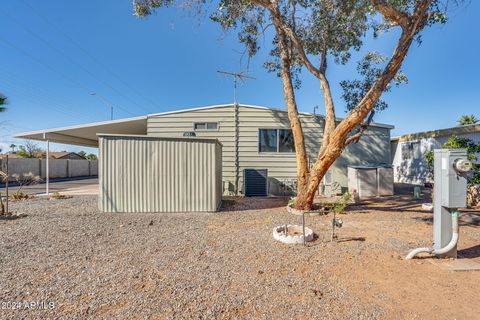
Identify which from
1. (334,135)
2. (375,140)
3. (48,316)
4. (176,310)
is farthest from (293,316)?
(375,140)

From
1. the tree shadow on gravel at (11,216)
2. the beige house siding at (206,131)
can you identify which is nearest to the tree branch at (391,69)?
Result: the beige house siding at (206,131)

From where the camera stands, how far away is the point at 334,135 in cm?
627

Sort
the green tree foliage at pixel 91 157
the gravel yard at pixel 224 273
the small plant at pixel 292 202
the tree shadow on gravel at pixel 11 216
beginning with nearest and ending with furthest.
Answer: the gravel yard at pixel 224 273 < the tree shadow on gravel at pixel 11 216 < the small plant at pixel 292 202 < the green tree foliage at pixel 91 157

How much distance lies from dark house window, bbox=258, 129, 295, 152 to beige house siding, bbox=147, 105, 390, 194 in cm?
19

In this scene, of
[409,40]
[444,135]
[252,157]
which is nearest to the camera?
[409,40]

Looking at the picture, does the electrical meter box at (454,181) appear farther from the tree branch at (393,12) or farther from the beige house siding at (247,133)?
the beige house siding at (247,133)

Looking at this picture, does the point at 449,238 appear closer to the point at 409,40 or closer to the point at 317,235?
the point at 317,235

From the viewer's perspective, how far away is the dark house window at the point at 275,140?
410 inches

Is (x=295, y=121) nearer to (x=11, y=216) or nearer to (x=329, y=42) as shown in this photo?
(x=329, y=42)

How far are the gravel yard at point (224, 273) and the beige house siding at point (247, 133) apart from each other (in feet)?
16.0

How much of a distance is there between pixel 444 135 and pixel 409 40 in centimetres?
851

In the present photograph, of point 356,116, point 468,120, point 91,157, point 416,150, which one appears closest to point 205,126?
point 356,116

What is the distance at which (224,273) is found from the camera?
123 inches

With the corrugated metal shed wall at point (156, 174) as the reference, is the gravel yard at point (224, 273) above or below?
below
